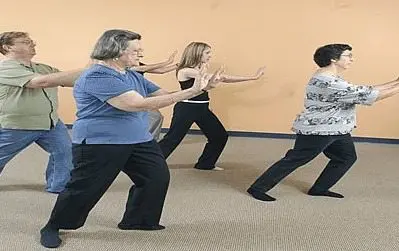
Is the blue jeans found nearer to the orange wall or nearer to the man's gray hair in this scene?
the man's gray hair

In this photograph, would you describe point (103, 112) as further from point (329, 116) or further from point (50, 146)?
point (329, 116)

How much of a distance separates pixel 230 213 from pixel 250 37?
10.1 feet

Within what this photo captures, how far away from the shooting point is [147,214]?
2977 mm

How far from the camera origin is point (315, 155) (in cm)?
364

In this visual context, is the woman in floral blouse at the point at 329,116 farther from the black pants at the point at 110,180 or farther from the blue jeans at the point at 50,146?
the blue jeans at the point at 50,146

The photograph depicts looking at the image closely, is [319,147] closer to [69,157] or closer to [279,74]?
[69,157]

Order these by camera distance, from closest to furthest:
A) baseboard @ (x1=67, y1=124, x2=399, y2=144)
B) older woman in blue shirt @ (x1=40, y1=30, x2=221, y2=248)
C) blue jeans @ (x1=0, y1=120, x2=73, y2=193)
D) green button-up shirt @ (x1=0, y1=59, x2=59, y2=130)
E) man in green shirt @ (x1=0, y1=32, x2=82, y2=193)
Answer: older woman in blue shirt @ (x1=40, y1=30, x2=221, y2=248)
man in green shirt @ (x1=0, y1=32, x2=82, y2=193)
green button-up shirt @ (x1=0, y1=59, x2=59, y2=130)
blue jeans @ (x1=0, y1=120, x2=73, y2=193)
baseboard @ (x1=67, y1=124, x2=399, y2=144)

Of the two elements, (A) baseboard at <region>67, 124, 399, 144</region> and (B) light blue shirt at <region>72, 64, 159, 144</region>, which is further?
(A) baseboard at <region>67, 124, 399, 144</region>

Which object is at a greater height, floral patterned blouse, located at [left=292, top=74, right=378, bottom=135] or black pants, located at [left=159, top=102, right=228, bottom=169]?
floral patterned blouse, located at [left=292, top=74, right=378, bottom=135]

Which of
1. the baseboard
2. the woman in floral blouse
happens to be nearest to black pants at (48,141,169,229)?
the woman in floral blouse

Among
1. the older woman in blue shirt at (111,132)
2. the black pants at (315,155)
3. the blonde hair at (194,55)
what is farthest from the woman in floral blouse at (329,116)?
the older woman in blue shirt at (111,132)

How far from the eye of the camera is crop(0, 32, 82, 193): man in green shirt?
3.27 metres

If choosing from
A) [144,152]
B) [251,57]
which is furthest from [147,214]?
[251,57]

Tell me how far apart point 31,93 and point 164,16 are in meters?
2.98
